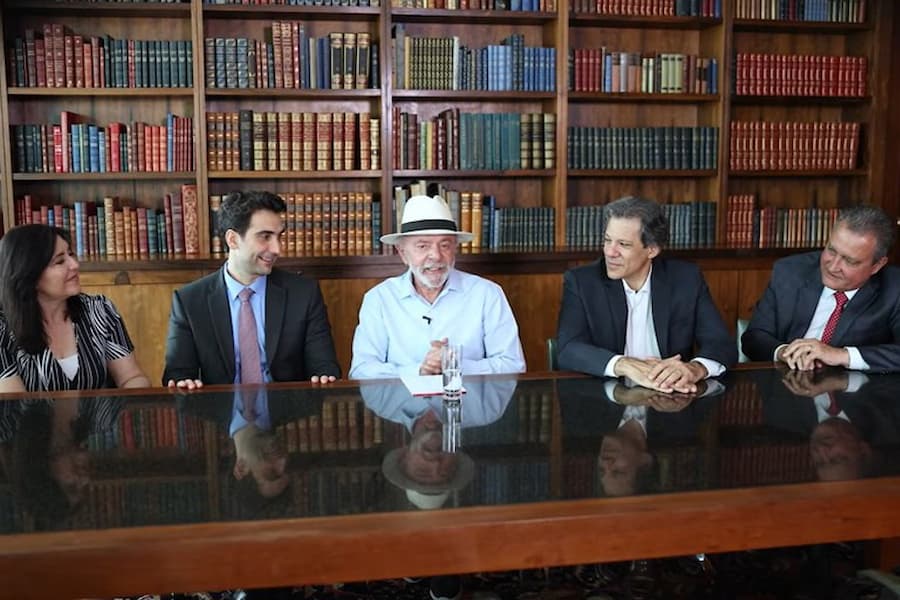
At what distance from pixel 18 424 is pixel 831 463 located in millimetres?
1707

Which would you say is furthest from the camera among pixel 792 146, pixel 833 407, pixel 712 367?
pixel 792 146

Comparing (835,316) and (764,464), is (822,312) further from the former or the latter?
(764,464)

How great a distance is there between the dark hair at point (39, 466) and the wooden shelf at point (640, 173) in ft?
10.5

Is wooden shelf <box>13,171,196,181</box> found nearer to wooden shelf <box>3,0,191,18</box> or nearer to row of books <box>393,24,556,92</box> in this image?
wooden shelf <box>3,0,191,18</box>

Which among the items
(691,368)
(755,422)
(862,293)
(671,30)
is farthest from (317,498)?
(671,30)

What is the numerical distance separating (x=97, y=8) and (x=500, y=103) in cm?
209

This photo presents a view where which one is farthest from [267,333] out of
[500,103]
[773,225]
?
[773,225]

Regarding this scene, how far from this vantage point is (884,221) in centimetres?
278

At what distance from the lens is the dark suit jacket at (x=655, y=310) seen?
Answer: 113 inches

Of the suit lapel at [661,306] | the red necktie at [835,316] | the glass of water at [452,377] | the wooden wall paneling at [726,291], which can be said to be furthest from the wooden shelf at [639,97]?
the glass of water at [452,377]

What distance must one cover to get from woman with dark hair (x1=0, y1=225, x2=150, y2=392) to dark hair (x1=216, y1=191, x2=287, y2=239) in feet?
1.58

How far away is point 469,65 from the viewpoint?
4.57 m

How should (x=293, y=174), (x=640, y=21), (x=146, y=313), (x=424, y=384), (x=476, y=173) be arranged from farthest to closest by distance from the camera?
(x=640, y=21), (x=476, y=173), (x=293, y=174), (x=146, y=313), (x=424, y=384)

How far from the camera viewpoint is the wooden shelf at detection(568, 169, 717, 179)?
4.71 meters
